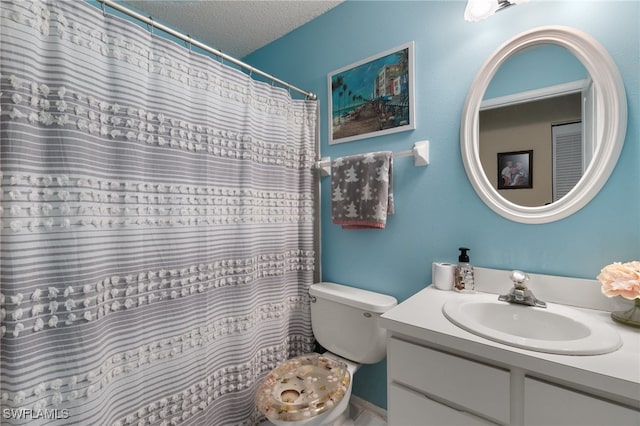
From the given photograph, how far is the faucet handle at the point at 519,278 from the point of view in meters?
0.97

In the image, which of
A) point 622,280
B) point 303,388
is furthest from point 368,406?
point 622,280

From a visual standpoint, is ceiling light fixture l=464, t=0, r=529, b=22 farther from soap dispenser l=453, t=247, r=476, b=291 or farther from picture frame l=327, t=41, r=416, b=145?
soap dispenser l=453, t=247, r=476, b=291

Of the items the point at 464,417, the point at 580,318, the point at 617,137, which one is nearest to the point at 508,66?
the point at 617,137

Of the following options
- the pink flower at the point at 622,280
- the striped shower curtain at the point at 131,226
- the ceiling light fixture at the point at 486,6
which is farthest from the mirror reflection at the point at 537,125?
the striped shower curtain at the point at 131,226

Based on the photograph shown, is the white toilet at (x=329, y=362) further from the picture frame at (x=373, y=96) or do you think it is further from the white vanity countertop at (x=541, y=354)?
the picture frame at (x=373, y=96)

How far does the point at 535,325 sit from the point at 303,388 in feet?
3.19

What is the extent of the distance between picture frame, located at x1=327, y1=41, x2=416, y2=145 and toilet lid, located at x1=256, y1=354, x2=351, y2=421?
4.06ft

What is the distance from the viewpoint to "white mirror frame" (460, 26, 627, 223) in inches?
35.8

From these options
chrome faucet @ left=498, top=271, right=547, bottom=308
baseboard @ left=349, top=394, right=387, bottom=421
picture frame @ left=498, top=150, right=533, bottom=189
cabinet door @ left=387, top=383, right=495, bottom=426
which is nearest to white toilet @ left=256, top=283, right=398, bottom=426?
baseboard @ left=349, top=394, right=387, bottom=421

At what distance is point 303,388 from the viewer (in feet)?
3.95

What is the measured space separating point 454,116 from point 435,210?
1.45 feet

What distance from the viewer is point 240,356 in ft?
4.25

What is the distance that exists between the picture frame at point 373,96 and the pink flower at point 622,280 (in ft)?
3.02

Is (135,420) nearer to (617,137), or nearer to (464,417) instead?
(464,417)
